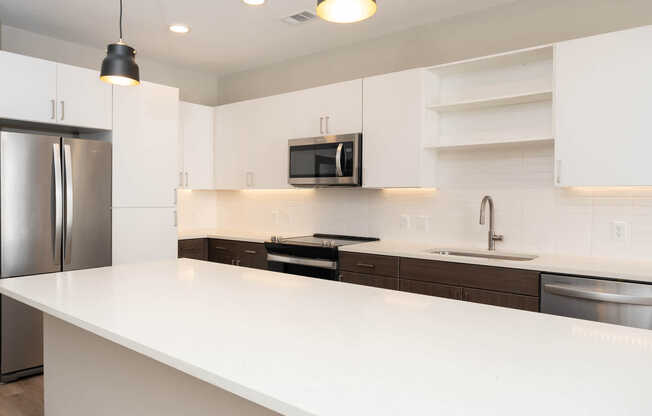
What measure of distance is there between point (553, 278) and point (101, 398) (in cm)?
227

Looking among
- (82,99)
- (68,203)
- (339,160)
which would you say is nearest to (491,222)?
(339,160)

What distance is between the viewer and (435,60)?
355 cm

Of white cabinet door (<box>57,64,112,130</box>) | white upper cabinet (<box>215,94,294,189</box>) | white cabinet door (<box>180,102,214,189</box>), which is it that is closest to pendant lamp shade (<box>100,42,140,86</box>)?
white cabinet door (<box>57,64,112,130</box>)

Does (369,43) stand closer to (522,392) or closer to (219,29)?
(219,29)

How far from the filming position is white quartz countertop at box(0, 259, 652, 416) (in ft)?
2.81

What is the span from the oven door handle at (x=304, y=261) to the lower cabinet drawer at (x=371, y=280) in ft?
0.35

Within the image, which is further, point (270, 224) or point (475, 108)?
point (270, 224)

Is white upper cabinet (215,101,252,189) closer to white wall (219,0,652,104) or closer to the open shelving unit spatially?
white wall (219,0,652,104)

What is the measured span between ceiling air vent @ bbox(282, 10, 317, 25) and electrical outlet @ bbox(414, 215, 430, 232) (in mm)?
1749

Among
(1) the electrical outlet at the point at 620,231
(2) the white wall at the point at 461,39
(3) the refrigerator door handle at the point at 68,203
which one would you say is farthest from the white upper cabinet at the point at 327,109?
(1) the electrical outlet at the point at 620,231

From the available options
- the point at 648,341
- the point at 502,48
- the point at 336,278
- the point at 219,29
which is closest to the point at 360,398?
the point at 648,341

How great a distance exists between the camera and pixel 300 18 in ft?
11.3

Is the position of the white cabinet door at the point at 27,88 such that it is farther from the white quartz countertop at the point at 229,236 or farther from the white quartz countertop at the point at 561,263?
the white quartz countertop at the point at 561,263

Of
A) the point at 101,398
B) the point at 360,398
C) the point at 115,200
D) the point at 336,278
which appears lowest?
the point at 101,398
